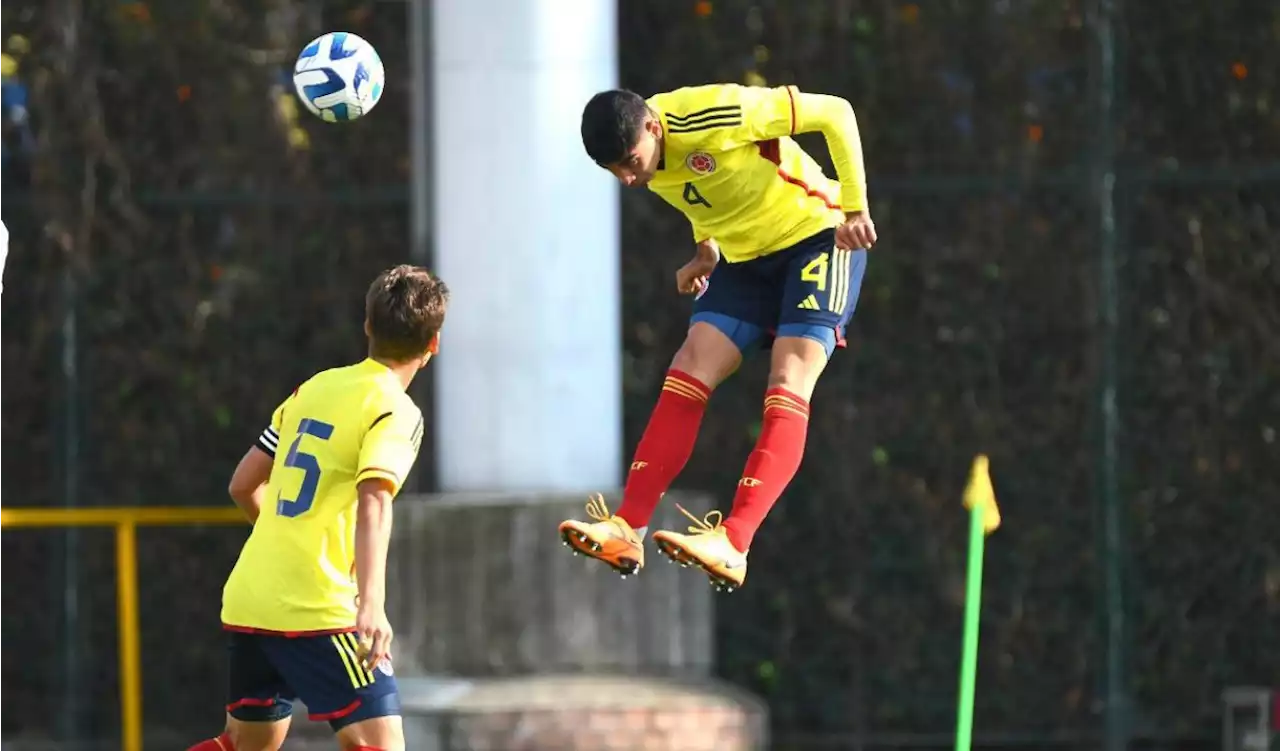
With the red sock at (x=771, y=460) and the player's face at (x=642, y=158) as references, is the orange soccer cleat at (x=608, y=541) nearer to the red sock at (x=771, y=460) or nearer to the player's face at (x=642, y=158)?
Answer: the red sock at (x=771, y=460)

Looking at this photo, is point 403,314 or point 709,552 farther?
point 709,552

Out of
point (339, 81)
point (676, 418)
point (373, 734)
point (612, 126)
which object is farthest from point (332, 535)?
point (339, 81)

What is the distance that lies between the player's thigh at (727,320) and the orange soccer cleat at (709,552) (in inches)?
24.2

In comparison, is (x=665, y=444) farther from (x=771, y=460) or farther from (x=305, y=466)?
(x=305, y=466)

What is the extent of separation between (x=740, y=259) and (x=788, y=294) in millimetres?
224

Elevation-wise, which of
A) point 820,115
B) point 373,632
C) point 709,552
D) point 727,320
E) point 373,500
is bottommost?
point 373,632

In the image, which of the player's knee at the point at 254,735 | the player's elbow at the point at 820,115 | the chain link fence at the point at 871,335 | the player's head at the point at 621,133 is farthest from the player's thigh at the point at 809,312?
the chain link fence at the point at 871,335

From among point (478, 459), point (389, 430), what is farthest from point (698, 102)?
point (478, 459)

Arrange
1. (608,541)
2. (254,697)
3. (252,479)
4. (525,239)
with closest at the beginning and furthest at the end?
(254,697) → (252,479) → (608,541) → (525,239)

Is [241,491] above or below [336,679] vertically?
above

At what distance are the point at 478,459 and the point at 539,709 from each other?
3.36ft

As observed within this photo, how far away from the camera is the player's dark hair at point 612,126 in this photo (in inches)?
301

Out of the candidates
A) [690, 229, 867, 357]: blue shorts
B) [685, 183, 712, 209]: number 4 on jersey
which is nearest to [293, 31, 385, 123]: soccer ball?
[685, 183, 712, 209]: number 4 on jersey

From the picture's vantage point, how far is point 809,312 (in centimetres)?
810
